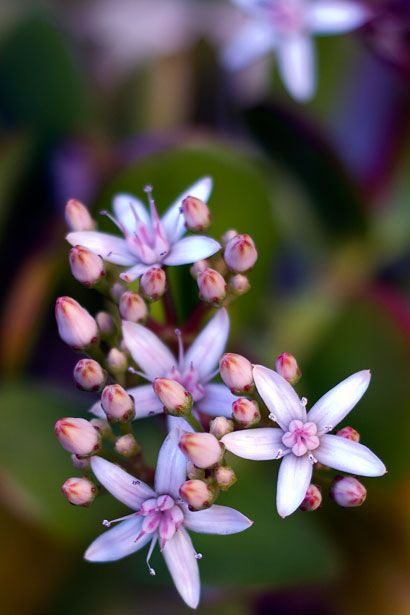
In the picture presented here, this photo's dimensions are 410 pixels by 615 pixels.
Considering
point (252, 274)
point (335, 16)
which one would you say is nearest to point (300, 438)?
point (252, 274)

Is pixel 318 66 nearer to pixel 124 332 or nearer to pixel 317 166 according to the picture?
pixel 317 166

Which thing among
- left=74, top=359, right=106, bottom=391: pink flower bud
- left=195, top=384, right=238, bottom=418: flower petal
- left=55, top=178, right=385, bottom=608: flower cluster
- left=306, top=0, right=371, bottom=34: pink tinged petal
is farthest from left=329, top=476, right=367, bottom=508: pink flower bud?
left=306, top=0, right=371, bottom=34: pink tinged petal

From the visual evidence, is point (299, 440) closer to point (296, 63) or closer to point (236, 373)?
point (236, 373)

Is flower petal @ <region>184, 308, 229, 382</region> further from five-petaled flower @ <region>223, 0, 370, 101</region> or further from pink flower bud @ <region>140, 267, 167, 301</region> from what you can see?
five-petaled flower @ <region>223, 0, 370, 101</region>

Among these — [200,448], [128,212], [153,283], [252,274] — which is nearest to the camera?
[200,448]

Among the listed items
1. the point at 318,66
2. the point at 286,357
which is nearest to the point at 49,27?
the point at 318,66

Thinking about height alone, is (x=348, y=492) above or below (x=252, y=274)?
below

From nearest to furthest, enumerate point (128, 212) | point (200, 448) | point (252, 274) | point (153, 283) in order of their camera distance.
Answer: point (200, 448)
point (153, 283)
point (128, 212)
point (252, 274)
